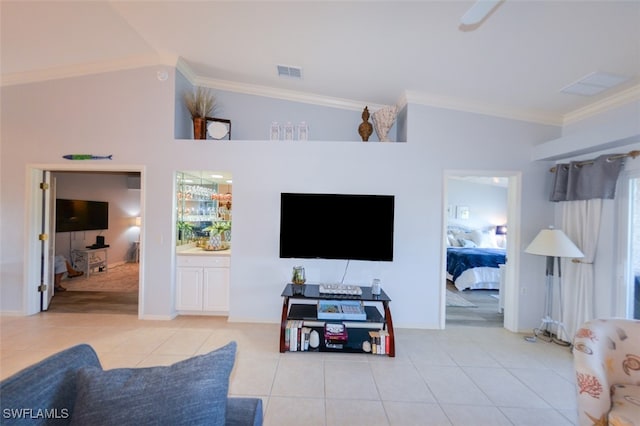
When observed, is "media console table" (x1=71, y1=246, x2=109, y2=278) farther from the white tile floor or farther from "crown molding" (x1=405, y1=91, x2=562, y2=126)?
"crown molding" (x1=405, y1=91, x2=562, y2=126)

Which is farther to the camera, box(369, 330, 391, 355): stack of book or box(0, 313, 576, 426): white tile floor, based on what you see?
box(369, 330, 391, 355): stack of book

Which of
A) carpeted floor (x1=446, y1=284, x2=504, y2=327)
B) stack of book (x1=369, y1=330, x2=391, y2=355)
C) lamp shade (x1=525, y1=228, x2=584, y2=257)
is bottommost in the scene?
carpeted floor (x1=446, y1=284, x2=504, y2=327)

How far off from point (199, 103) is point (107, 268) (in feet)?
17.9

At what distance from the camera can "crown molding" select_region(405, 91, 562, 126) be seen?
374cm

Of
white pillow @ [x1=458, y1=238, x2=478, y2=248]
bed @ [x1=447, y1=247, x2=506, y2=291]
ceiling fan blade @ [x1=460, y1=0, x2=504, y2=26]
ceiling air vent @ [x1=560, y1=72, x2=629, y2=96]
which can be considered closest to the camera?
ceiling fan blade @ [x1=460, y1=0, x2=504, y2=26]

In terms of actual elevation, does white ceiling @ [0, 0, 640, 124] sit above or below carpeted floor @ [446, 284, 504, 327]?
above

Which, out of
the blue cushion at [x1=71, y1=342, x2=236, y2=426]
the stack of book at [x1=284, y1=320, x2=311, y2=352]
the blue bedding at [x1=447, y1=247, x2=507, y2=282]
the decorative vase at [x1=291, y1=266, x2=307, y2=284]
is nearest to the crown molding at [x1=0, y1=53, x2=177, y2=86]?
the decorative vase at [x1=291, y1=266, x2=307, y2=284]

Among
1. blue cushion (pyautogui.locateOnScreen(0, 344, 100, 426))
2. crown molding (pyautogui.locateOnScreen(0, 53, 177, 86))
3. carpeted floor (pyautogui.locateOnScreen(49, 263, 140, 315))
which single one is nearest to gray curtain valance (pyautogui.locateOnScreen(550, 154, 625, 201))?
blue cushion (pyautogui.locateOnScreen(0, 344, 100, 426))

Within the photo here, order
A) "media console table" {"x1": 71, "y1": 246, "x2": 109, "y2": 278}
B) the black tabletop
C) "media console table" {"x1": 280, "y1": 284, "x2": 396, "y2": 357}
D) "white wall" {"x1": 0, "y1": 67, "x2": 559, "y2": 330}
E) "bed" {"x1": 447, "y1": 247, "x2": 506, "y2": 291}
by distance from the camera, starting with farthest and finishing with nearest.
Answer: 1. "media console table" {"x1": 71, "y1": 246, "x2": 109, "y2": 278}
2. "bed" {"x1": 447, "y1": 247, "x2": 506, "y2": 291}
3. "white wall" {"x1": 0, "y1": 67, "x2": 559, "y2": 330}
4. the black tabletop
5. "media console table" {"x1": 280, "y1": 284, "x2": 396, "y2": 357}

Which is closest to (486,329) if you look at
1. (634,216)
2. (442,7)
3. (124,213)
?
(634,216)

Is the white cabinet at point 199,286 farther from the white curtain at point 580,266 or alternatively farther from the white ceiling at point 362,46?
the white curtain at point 580,266

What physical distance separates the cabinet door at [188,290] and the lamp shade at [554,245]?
429 centimetres

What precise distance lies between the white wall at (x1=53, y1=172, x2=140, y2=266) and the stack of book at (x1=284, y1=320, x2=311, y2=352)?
6.11m

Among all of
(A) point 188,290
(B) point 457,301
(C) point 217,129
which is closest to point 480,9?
(C) point 217,129
